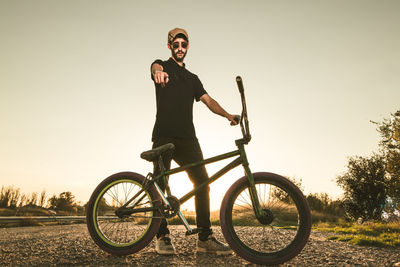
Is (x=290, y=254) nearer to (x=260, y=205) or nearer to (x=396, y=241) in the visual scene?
(x=260, y=205)

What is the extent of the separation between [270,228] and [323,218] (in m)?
22.5

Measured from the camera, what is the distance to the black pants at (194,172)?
3646mm

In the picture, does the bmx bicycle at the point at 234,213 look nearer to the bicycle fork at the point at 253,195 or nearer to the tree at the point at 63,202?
the bicycle fork at the point at 253,195

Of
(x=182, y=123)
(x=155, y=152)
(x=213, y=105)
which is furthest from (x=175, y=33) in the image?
(x=155, y=152)

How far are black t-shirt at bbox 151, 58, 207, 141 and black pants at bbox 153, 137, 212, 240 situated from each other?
0.33 feet

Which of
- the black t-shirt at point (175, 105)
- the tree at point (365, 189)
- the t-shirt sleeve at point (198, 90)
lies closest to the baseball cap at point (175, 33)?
the black t-shirt at point (175, 105)

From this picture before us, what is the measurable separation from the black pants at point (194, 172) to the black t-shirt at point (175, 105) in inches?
4.0

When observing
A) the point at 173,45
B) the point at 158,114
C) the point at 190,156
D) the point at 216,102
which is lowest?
the point at 190,156

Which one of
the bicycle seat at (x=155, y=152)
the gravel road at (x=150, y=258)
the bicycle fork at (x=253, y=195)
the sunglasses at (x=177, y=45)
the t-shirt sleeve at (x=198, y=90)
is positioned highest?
the sunglasses at (x=177, y=45)

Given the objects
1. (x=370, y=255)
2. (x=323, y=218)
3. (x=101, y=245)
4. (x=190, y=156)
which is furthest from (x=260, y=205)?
(x=323, y=218)

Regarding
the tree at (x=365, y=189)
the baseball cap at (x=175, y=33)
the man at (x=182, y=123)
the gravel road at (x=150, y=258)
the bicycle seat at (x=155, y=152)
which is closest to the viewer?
the gravel road at (x=150, y=258)

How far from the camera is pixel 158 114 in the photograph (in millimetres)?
3939

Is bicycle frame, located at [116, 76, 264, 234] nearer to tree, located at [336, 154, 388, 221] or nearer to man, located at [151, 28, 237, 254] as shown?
man, located at [151, 28, 237, 254]

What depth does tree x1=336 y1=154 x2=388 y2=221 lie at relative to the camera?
78.8 ft
